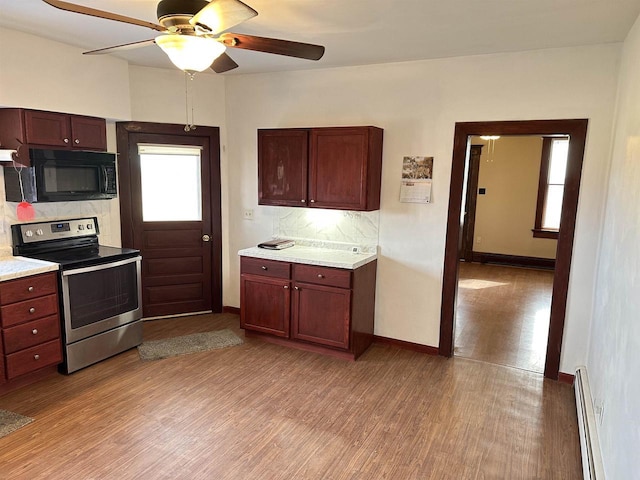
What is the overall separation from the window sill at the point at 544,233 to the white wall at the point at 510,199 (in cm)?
5

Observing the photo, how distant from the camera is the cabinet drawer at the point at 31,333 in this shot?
2967 mm

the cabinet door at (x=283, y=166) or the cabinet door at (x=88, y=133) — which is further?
the cabinet door at (x=283, y=166)

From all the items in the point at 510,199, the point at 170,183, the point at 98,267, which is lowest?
the point at 98,267

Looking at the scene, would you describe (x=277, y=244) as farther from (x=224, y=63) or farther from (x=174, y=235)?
(x=224, y=63)

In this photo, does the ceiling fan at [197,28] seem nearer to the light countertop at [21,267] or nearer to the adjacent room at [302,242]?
the adjacent room at [302,242]

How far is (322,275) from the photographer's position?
12.3 ft

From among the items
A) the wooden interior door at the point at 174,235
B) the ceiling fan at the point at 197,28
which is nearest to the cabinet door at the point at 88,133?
the wooden interior door at the point at 174,235

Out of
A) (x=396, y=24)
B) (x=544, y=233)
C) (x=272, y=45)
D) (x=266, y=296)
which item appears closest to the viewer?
(x=272, y=45)

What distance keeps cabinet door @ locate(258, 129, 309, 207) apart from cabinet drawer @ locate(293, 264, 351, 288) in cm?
63

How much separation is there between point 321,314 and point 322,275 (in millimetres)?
350

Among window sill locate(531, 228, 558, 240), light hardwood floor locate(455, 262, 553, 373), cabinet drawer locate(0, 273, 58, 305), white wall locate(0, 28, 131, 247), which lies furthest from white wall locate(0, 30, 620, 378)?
window sill locate(531, 228, 558, 240)

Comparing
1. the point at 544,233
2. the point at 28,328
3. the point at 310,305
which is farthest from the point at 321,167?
the point at 544,233

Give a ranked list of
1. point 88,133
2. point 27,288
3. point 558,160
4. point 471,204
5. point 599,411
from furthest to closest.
A: point 471,204
point 558,160
point 88,133
point 27,288
point 599,411

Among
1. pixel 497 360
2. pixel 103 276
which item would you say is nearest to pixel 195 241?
pixel 103 276
